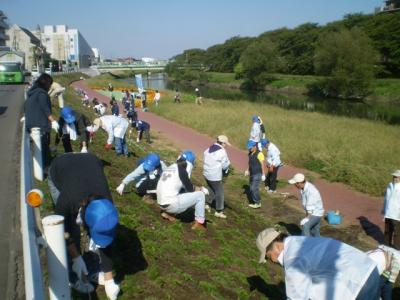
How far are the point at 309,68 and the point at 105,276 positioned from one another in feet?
265

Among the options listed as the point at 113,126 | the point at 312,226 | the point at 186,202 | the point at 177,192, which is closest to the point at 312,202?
the point at 312,226

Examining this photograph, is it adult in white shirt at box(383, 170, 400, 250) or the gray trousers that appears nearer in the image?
adult in white shirt at box(383, 170, 400, 250)

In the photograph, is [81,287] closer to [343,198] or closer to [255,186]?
[255,186]

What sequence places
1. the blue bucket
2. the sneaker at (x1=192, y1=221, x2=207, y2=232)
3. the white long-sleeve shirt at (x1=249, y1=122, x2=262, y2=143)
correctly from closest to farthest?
the sneaker at (x1=192, y1=221, x2=207, y2=232) → the blue bucket → the white long-sleeve shirt at (x1=249, y1=122, x2=262, y2=143)

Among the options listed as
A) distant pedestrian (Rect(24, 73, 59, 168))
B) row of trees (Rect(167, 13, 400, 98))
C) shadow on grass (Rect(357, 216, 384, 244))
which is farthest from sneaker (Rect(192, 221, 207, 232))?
row of trees (Rect(167, 13, 400, 98))

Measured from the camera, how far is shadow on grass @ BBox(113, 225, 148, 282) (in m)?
4.92

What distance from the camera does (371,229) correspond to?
364 inches

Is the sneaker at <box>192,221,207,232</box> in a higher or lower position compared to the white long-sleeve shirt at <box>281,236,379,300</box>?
lower

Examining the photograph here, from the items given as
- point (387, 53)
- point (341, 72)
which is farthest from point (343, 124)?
point (387, 53)

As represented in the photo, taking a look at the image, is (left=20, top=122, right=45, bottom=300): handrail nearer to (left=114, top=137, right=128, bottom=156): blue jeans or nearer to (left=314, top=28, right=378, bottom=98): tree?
(left=114, top=137, right=128, bottom=156): blue jeans

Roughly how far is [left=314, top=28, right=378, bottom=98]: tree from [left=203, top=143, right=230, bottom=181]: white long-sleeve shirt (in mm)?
52050

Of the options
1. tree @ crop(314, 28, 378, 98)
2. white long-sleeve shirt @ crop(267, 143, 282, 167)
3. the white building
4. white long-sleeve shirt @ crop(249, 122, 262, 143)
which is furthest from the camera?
the white building

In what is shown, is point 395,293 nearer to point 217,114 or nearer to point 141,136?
point 141,136

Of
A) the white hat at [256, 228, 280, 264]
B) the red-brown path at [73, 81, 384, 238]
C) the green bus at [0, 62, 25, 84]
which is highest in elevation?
the green bus at [0, 62, 25, 84]
